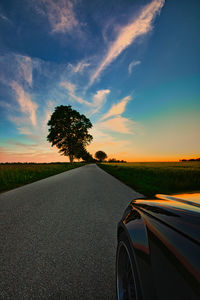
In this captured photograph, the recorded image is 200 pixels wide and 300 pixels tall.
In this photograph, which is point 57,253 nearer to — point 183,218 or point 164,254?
point 164,254

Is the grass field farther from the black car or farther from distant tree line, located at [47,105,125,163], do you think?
distant tree line, located at [47,105,125,163]

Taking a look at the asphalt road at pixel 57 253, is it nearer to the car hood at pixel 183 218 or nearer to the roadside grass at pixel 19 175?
the car hood at pixel 183 218

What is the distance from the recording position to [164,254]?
34.2 inches

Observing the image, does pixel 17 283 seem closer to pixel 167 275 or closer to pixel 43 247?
pixel 43 247

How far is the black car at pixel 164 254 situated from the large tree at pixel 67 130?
36872 millimetres

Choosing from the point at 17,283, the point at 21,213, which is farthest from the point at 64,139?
the point at 17,283

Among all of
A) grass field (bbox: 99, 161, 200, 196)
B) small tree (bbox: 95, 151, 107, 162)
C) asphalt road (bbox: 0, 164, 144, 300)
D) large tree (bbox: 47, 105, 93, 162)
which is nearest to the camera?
asphalt road (bbox: 0, 164, 144, 300)

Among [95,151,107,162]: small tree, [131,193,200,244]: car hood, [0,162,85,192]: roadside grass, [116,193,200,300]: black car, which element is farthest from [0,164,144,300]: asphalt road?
[95,151,107,162]: small tree

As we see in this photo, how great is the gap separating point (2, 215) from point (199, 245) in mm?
4465

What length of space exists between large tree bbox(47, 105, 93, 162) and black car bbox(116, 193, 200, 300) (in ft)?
121

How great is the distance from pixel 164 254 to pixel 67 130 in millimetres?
37575

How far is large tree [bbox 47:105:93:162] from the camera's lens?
3688 cm

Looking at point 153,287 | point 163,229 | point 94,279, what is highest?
point 163,229

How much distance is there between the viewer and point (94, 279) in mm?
1780
